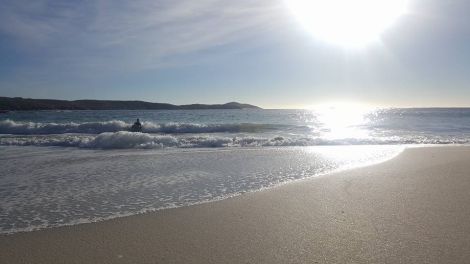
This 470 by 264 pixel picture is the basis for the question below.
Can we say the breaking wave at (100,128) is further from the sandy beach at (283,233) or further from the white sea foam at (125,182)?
the sandy beach at (283,233)

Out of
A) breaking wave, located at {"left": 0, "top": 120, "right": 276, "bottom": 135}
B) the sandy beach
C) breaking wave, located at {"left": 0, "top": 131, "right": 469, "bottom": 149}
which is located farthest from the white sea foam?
breaking wave, located at {"left": 0, "top": 120, "right": 276, "bottom": 135}

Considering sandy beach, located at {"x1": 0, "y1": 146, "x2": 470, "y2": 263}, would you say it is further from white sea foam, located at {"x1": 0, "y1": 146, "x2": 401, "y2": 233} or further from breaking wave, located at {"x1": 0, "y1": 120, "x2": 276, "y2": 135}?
breaking wave, located at {"x1": 0, "y1": 120, "x2": 276, "y2": 135}

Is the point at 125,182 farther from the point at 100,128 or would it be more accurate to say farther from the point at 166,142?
the point at 100,128

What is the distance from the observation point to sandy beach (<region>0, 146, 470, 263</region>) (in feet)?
14.5

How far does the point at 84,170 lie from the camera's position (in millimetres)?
11000

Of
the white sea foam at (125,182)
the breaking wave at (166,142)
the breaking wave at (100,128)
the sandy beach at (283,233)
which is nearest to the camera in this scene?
the sandy beach at (283,233)

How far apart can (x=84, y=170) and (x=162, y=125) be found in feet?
91.4

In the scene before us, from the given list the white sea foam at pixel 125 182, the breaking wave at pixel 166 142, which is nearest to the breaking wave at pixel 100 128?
the breaking wave at pixel 166 142

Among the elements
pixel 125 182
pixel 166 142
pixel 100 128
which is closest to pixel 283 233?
pixel 125 182

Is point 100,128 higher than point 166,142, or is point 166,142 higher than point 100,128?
point 100,128

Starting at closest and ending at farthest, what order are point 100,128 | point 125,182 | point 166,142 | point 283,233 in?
point 283,233
point 125,182
point 166,142
point 100,128

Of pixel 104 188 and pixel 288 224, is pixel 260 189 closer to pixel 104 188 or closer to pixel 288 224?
pixel 288 224

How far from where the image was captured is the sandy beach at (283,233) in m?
4.43

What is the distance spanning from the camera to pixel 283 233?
5.19m
